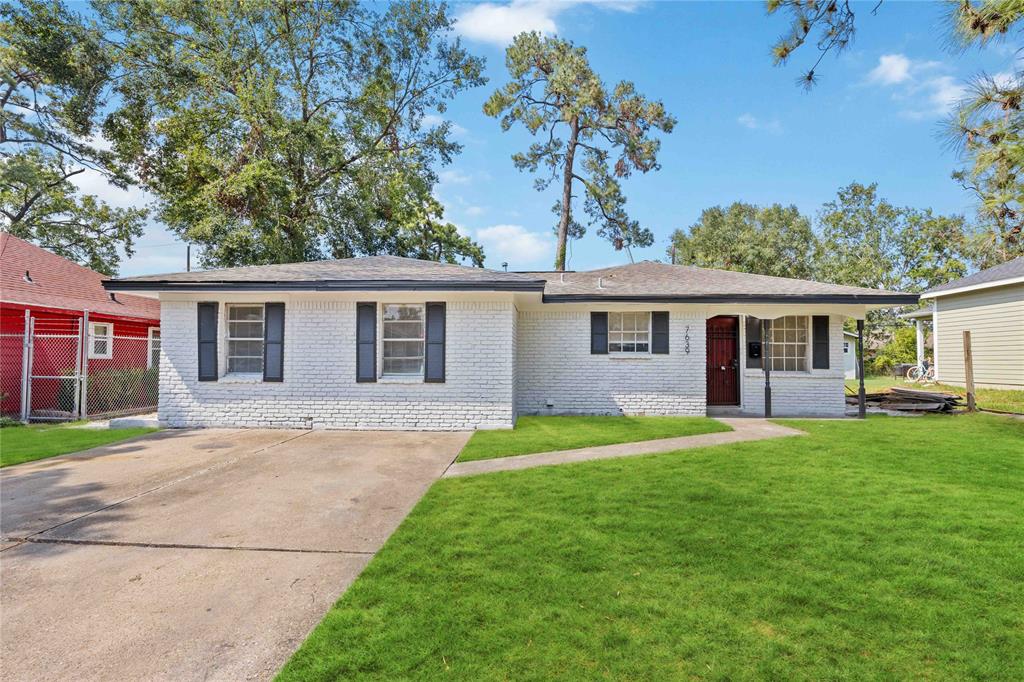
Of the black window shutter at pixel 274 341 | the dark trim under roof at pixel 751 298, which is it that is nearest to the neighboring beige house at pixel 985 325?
the dark trim under roof at pixel 751 298

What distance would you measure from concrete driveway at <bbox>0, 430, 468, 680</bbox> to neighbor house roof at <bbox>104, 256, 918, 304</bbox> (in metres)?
3.35

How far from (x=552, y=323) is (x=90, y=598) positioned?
9.41 m

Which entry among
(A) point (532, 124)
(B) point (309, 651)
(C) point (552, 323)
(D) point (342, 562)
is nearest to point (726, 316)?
(C) point (552, 323)

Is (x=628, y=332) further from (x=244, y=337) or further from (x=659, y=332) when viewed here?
(x=244, y=337)

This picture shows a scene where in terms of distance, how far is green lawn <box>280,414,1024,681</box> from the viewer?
244 cm

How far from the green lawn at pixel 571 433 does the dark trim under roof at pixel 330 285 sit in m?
2.66

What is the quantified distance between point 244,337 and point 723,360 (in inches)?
435

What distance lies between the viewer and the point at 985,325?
16453 millimetres

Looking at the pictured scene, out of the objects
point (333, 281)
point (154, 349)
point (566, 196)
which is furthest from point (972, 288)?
point (154, 349)

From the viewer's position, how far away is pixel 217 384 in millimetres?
9758

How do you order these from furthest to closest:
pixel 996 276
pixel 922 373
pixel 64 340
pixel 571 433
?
1. pixel 922 373
2. pixel 996 276
3. pixel 64 340
4. pixel 571 433

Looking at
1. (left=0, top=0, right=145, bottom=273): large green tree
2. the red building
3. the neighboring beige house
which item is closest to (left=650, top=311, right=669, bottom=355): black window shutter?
the neighboring beige house

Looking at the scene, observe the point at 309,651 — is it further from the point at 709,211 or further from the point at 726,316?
the point at 709,211

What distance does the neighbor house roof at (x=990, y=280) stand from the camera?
15.1 metres
